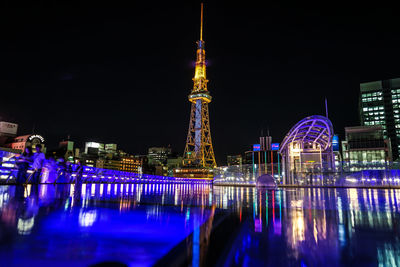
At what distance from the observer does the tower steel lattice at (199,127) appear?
9262 centimetres

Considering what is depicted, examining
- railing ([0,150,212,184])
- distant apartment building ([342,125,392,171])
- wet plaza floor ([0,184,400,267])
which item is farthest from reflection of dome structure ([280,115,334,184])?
distant apartment building ([342,125,392,171])

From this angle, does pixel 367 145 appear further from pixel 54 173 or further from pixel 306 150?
pixel 54 173

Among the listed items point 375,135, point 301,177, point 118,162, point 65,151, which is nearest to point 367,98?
point 375,135

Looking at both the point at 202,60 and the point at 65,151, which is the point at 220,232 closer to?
the point at 202,60

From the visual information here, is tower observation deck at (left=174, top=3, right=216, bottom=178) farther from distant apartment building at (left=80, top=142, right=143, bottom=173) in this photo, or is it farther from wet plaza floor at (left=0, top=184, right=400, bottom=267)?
wet plaza floor at (left=0, top=184, right=400, bottom=267)

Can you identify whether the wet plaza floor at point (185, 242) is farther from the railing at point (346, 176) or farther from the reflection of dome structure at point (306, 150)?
the railing at point (346, 176)

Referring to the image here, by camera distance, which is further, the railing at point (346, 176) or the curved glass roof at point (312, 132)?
the railing at point (346, 176)

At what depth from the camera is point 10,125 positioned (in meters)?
120

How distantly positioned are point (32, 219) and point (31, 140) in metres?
126

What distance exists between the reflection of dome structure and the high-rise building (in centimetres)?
10647

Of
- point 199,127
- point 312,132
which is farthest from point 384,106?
point 312,132

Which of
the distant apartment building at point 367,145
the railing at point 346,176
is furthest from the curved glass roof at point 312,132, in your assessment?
the distant apartment building at point 367,145

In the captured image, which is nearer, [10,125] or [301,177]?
[301,177]

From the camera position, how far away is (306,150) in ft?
81.7
